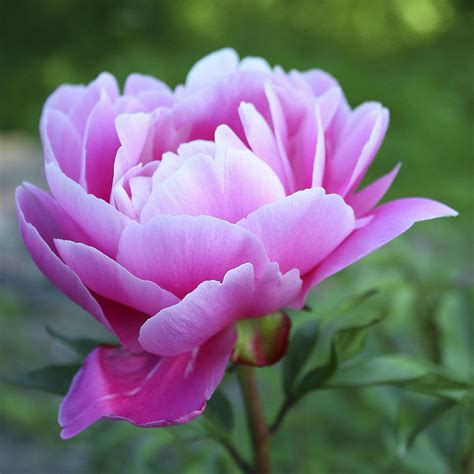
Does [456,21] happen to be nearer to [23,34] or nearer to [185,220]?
[23,34]

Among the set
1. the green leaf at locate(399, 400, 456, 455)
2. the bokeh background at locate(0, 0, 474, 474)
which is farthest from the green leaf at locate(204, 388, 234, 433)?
the green leaf at locate(399, 400, 456, 455)

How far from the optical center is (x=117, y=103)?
1.69ft

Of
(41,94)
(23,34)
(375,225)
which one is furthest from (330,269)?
(23,34)

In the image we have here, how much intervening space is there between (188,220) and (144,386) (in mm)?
94

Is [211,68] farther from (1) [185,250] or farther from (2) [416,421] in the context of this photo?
(2) [416,421]

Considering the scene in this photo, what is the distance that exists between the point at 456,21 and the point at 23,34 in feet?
6.80

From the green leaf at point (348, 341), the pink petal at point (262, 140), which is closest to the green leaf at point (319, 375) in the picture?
the green leaf at point (348, 341)

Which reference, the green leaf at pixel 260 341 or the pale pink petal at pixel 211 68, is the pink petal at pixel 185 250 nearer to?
the green leaf at pixel 260 341

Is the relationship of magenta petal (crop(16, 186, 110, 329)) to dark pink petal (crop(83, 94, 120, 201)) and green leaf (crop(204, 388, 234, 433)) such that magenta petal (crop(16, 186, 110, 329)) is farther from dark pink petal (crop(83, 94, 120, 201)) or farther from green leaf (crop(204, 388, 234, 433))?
green leaf (crop(204, 388, 234, 433))

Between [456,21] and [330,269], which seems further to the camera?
[456,21]

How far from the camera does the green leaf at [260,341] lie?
0.48 m

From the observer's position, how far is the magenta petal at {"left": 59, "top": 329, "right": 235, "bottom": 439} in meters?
0.43

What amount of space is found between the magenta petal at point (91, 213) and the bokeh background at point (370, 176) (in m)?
0.18

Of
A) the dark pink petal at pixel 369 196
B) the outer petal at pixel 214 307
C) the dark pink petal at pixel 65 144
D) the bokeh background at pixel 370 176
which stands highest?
the dark pink petal at pixel 65 144
